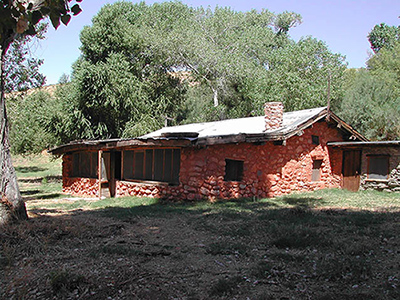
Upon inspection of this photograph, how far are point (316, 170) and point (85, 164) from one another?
36.4 ft

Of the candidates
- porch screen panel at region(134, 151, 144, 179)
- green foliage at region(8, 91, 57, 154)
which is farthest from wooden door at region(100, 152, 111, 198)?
green foliage at region(8, 91, 57, 154)

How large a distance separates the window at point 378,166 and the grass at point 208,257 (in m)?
6.46

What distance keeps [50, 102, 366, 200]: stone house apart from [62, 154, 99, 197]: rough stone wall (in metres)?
0.06

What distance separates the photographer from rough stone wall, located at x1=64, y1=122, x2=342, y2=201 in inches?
514

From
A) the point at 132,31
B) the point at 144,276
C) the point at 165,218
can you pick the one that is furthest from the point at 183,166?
the point at 132,31

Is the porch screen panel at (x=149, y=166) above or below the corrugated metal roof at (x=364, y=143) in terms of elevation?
below

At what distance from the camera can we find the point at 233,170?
46.0ft

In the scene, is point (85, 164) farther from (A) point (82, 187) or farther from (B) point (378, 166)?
(B) point (378, 166)

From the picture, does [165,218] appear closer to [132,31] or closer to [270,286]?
[270,286]

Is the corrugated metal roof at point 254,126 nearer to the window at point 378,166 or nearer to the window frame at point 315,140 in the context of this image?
the window frame at point 315,140

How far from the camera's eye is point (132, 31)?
24.6m

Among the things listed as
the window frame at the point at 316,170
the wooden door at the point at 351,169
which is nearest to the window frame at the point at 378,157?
the wooden door at the point at 351,169

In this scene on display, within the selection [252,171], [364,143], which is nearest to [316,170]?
[364,143]

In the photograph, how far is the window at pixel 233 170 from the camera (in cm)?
1397
